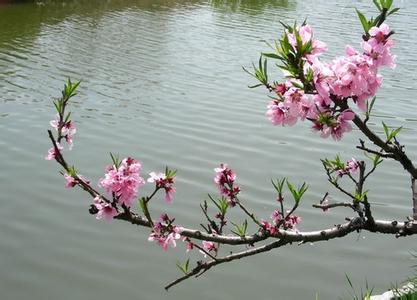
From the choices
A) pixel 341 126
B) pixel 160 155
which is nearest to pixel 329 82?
pixel 341 126

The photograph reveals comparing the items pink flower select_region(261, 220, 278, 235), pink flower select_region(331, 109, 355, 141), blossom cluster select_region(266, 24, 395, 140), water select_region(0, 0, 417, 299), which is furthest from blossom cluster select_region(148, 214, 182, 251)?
water select_region(0, 0, 417, 299)

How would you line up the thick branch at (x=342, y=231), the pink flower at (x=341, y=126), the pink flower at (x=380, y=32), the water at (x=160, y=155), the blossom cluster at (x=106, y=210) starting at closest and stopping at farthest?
the pink flower at (x=380, y=32), the pink flower at (x=341, y=126), the blossom cluster at (x=106, y=210), the thick branch at (x=342, y=231), the water at (x=160, y=155)

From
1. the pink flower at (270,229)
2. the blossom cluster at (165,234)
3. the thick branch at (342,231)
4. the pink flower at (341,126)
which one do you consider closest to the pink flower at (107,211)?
the blossom cluster at (165,234)

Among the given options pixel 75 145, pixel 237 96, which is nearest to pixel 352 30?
pixel 237 96

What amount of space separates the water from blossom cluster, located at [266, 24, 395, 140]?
3.08 meters

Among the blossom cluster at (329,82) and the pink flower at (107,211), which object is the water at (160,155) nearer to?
the pink flower at (107,211)

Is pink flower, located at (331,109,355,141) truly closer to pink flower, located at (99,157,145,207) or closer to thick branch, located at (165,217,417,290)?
thick branch, located at (165,217,417,290)

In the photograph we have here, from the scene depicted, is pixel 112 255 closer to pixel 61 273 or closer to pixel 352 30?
pixel 61 273

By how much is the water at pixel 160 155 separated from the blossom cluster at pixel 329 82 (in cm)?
308

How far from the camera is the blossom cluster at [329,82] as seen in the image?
6.61 feet

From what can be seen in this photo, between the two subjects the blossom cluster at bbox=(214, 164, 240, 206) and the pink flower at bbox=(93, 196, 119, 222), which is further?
the blossom cluster at bbox=(214, 164, 240, 206)

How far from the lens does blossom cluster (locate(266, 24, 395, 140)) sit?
2.02 metres

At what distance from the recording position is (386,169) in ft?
25.5

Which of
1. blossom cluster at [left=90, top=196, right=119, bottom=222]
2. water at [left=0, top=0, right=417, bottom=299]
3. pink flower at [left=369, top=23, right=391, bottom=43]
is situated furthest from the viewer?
water at [left=0, top=0, right=417, bottom=299]
